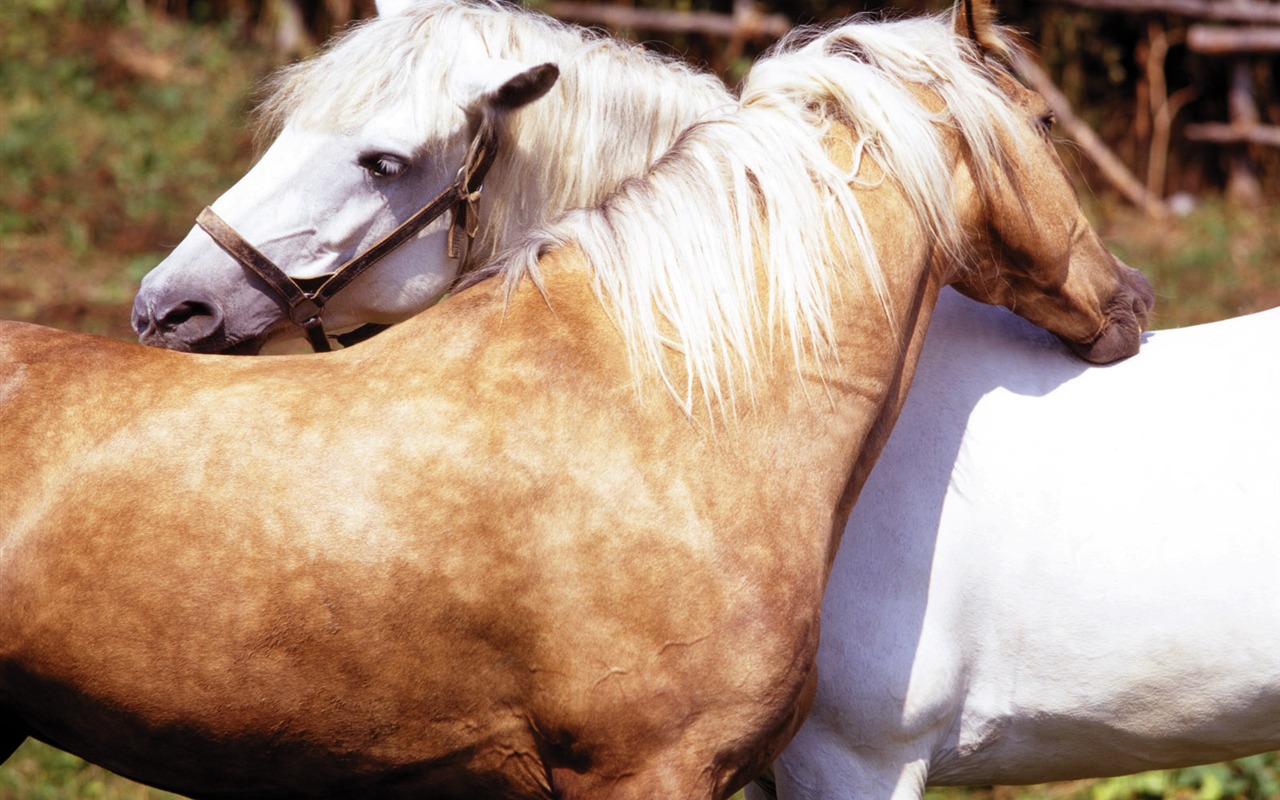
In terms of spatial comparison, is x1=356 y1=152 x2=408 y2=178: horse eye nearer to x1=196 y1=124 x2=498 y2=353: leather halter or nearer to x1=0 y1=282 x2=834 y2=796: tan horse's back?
x1=196 y1=124 x2=498 y2=353: leather halter

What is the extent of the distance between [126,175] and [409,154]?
20.0 feet

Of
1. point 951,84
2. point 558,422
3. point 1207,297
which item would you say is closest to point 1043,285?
point 951,84

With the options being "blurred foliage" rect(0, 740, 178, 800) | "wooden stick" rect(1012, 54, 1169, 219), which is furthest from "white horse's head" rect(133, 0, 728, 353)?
"wooden stick" rect(1012, 54, 1169, 219)

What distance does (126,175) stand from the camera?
24.3ft

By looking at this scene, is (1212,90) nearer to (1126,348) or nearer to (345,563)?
(1126,348)

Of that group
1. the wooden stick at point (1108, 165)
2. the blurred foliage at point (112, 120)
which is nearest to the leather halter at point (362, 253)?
the blurred foliage at point (112, 120)

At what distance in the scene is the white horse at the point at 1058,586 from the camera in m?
1.82

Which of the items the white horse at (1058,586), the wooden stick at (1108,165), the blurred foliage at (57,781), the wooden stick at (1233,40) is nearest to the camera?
the white horse at (1058,586)

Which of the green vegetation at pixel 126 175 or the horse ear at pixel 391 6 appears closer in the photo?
the horse ear at pixel 391 6

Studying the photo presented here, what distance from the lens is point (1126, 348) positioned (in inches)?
78.4

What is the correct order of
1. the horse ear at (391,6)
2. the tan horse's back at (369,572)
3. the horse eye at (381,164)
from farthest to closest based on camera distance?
the horse ear at (391,6) → the horse eye at (381,164) → the tan horse's back at (369,572)

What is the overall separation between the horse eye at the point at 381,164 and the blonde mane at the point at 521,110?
6cm

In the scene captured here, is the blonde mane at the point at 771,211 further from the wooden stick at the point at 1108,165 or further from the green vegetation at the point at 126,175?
the wooden stick at the point at 1108,165

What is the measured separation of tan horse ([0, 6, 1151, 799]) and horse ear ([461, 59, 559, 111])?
43 cm
